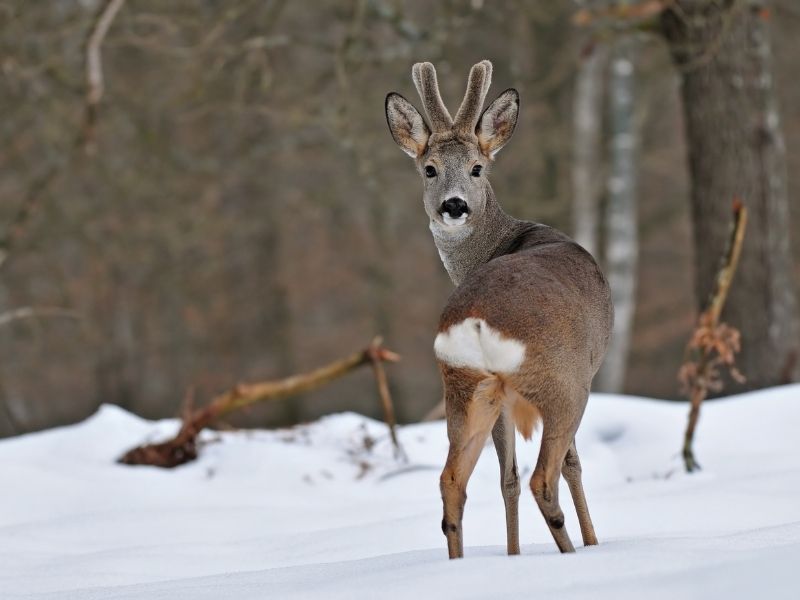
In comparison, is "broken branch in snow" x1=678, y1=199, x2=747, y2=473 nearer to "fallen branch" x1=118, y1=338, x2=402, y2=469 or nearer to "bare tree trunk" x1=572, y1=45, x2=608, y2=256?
"fallen branch" x1=118, y1=338, x2=402, y2=469

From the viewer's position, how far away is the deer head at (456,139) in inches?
191

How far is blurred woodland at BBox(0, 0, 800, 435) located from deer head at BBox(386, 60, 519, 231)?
13.1 feet

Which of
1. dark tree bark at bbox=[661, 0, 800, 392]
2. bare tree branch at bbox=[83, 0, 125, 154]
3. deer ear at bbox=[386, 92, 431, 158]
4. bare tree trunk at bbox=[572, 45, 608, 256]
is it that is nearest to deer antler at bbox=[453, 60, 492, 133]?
deer ear at bbox=[386, 92, 431, 158]

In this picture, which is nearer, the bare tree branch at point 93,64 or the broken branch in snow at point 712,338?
the broken branch in snow at point 712,338

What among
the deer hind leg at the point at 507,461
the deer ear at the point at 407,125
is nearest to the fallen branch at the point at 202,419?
the deer ear at the point at 407,125

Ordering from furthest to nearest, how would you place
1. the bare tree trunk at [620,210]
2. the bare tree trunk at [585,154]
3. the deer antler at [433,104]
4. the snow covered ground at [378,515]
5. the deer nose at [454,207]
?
the bare tree trunk at [585,154] → the bare tree trunk at [620,210] → the deer antler at [433,104] → the deer nose at [454,207] → the snow covered ground at [378,515]

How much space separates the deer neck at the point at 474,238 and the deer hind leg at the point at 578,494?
961 millimetres

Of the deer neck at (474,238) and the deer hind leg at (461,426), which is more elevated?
the deer neck at (474,238)

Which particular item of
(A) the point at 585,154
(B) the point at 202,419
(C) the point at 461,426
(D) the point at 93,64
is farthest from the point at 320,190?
(C) the point at 461,426

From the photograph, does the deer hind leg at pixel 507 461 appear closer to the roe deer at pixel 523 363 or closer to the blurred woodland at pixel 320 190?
the roe deer at pixel 523 363

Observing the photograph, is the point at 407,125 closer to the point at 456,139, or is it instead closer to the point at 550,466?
the point at 456,139

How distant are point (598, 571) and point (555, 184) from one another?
16.5 meters

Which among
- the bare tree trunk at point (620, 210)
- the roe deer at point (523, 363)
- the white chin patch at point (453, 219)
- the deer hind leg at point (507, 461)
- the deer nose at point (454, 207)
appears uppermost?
the deer nose at point (454, 207)

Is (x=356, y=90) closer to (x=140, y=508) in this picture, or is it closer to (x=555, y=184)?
(x=555, y=184)
